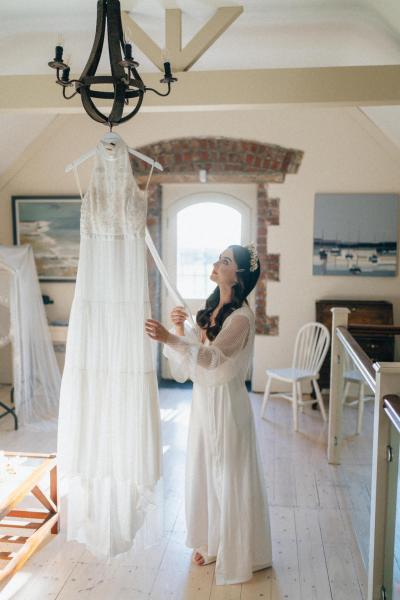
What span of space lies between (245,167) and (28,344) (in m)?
2.61

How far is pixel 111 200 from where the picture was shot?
7.53 ft

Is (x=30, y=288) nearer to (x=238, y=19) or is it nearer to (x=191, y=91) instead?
(x=191, y=91)

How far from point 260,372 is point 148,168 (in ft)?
7.80

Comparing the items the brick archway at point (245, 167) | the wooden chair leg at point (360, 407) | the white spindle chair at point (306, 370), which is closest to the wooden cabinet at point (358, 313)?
the white spindle chair at point (306, 370)

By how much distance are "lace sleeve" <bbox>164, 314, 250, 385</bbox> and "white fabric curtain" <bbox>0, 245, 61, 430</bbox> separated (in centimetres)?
254

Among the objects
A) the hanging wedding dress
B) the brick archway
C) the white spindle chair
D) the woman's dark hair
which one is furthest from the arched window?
the hanging wedding dress

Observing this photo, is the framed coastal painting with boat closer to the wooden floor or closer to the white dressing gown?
the wooden floor

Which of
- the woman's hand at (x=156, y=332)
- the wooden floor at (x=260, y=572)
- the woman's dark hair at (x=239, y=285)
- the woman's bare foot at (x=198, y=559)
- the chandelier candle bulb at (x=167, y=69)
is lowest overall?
the wooden floor at (x=260, y=572)

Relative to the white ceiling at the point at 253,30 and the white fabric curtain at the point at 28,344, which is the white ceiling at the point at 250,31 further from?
the white fabric curtain at the point at 28,344

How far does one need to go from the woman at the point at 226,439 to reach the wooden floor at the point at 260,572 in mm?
119

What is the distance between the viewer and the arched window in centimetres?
561

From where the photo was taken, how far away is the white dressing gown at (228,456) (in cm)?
238

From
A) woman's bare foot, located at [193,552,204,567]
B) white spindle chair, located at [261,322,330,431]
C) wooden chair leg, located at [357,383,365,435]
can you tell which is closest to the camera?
woman's bare foot, located at [193,552,204,567]

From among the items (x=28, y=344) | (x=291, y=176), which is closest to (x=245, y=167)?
(x=291, y=176)
